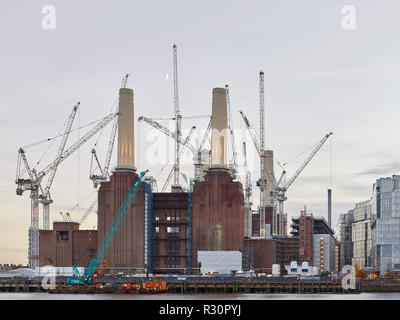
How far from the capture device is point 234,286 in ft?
637

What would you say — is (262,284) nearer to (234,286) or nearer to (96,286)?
(234,286)

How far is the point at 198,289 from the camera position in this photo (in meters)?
195
